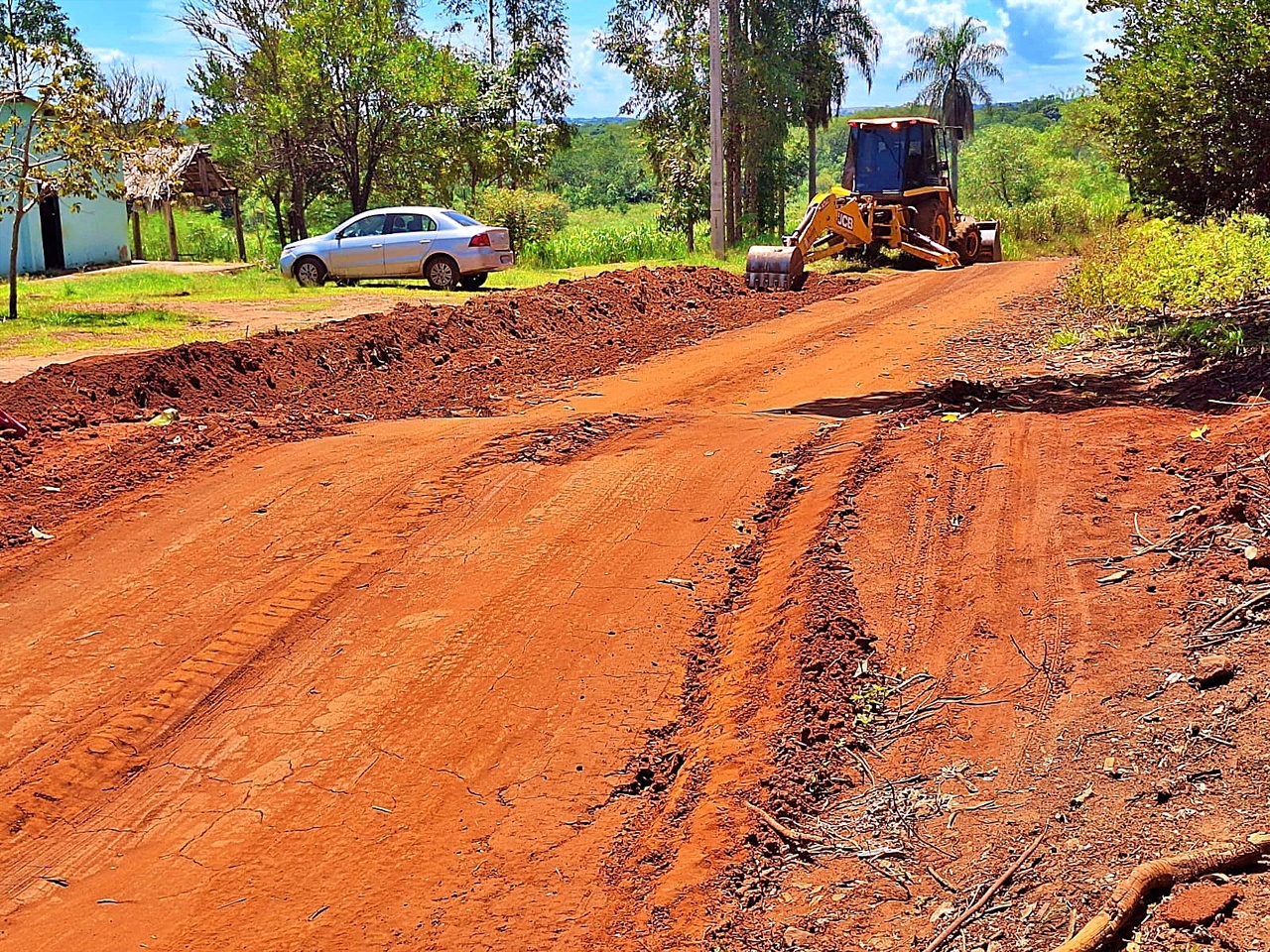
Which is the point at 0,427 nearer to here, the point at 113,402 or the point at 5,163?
the point at 113,402

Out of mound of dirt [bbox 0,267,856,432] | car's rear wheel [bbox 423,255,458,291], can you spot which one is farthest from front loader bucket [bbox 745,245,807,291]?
car's rear wheel [bbox 423,255,458,291]

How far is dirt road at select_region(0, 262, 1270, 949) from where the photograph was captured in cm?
423

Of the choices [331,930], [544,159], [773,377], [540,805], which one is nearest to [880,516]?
[540,805]

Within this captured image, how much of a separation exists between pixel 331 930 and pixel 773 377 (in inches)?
393

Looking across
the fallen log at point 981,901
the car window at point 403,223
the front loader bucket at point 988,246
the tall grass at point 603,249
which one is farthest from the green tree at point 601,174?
the fallen log at point 981,901

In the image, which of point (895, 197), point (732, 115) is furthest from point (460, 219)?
point (732, 115)

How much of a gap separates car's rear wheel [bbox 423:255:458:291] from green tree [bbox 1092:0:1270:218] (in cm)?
1294

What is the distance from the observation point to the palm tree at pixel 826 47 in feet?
137

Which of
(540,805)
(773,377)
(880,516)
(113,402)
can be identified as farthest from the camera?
(773,377)

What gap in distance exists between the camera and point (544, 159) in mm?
42844

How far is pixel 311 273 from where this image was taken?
84.1ft

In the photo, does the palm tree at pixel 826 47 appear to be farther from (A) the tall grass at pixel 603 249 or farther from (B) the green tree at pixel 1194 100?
(B) the green tree at pixel 1194 100

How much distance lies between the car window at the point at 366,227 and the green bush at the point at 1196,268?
14.1 m

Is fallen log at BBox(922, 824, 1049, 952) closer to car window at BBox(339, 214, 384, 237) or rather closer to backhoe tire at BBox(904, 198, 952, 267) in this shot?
car window at BBox(339, 214, 384, 237)
